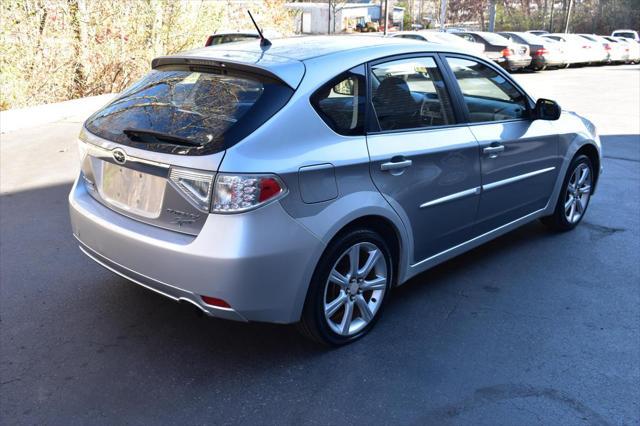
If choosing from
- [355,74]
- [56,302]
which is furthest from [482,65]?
[56,302]

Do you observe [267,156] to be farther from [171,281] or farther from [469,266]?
[469,266]

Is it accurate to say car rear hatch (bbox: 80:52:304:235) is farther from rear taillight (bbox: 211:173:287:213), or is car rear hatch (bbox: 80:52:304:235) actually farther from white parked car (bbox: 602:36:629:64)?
white parked car (bbox: 602:36:629:64)

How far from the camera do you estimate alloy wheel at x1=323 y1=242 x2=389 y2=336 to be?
11.0 feet

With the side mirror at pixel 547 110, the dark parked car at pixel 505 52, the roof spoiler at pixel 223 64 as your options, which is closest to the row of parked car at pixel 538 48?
the dark parked car at pixel 505 52

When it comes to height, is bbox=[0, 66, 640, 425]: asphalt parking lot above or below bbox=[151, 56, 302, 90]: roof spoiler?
below

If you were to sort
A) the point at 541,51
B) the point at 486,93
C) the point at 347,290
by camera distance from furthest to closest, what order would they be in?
the point at 541,51 < the point at 486,93 < the point at 347,290

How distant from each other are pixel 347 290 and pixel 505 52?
21.3 m

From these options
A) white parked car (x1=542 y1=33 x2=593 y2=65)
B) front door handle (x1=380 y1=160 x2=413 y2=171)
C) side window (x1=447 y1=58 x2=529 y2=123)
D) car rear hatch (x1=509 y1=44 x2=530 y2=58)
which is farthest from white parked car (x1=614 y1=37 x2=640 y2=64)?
front door handle (x1=380 y1=160 x2=413 y2=171)

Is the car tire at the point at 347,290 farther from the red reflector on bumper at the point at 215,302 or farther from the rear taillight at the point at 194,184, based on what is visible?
the rear taillight at the point at 194,184

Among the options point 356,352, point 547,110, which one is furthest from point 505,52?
point 356,352

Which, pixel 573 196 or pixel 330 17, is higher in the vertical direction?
pixel 330 17

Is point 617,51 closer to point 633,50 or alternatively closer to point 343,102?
point 633,50

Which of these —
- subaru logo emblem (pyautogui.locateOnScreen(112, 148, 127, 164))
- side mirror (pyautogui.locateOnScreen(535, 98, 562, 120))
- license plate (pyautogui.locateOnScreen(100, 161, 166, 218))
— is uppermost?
side mirror (pyautogui.locateOnScreen(535, 98, 562, 120))

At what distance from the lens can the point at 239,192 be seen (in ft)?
9.23
